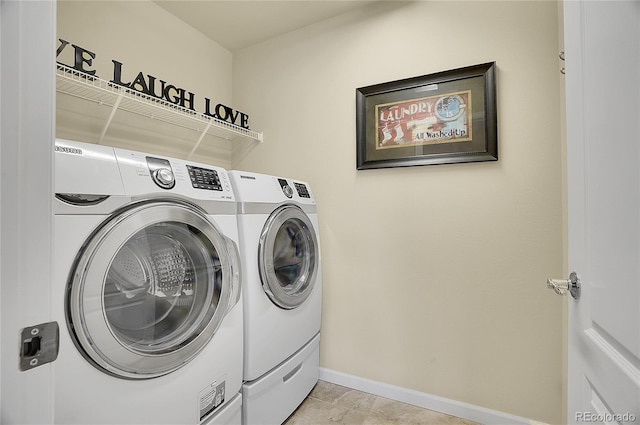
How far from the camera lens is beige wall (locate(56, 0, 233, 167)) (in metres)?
1.56

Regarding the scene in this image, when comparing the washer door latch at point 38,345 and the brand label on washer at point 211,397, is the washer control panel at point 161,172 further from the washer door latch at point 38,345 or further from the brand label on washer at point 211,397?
the brand label on washer at point 211,397

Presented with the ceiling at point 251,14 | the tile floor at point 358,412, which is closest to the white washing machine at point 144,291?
the tile floor at point 358,412

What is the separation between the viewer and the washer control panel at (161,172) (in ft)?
3.38

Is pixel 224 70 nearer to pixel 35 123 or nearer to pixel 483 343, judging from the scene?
pixel 35 123

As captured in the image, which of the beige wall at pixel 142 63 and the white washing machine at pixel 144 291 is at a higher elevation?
the beige wall at pixel 142 63

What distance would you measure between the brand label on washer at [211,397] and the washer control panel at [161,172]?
30.3 inches

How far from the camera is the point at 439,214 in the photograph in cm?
174

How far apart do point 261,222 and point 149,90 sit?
1.01 m

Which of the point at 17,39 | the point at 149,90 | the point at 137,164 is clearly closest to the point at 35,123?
the point at 17,39

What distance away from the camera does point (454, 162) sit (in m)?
1.69

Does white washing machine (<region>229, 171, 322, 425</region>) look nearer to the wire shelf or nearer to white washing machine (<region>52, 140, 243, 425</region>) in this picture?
white washing machine (<region>52, 140, 243, 425</region>)

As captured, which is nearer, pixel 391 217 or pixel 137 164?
pixel 137 164

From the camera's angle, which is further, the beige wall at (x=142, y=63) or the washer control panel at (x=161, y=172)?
the beige wall at (x=142, y=63)

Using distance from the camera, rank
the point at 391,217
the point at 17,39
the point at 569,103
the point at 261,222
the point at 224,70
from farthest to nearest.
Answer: the point at 224,70
the point at 391,217
the point at 261,222
the point at 569,103
the point at 17,39
